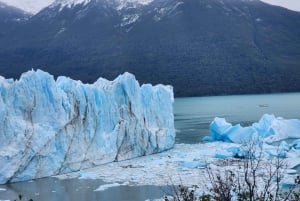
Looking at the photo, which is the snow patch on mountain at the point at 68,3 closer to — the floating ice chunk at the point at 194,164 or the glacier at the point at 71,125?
the glacier at the point at 71,125

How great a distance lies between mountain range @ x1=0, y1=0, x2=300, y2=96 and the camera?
81.7m

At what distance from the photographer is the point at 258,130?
22.5m

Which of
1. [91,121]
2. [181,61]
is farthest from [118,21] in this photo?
[91,121]

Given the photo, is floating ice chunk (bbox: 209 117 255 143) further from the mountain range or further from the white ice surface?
the mountain range

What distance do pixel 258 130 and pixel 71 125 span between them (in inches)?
400

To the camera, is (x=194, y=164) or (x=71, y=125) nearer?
(x=194, y=164)

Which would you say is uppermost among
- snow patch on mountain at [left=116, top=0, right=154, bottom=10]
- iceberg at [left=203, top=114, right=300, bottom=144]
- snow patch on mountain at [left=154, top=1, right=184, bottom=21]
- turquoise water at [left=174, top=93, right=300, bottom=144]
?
snow patch on mountain at [left=116, top=0, right=154, bottom=10]

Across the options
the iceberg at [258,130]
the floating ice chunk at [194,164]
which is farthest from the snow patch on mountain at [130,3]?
the floating ice chunk at [194,164]

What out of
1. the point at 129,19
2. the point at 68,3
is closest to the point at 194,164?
the point at 129,19

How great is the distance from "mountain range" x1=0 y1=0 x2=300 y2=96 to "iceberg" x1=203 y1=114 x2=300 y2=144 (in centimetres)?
5283

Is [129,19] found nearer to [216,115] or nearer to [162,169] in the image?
[216,115]

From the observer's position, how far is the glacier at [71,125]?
14.1m

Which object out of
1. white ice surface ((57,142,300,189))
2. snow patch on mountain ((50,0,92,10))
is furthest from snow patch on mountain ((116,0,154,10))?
white ice surface ((57,142,300,189))

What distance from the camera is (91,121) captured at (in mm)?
16406
